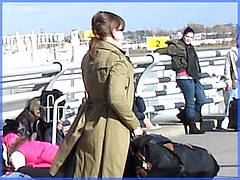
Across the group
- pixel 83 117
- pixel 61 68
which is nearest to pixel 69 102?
pixel 61 68

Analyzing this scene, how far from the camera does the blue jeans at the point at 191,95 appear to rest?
9.63 m

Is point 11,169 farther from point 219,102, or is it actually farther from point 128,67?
point 219,102

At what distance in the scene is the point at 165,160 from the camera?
15.2 ft

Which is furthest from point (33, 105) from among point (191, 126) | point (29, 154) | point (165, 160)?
point (191, 126)

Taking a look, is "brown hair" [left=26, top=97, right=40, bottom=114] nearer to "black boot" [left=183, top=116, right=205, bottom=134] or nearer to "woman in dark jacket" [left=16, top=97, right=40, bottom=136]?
"woman in dark jacket" [left=16, top=97, right=40, bottom=136]

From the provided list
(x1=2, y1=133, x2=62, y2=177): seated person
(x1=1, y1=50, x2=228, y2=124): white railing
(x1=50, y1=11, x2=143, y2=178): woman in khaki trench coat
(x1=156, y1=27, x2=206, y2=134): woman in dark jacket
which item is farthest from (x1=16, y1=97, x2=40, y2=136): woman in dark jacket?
(x1=156, y1=27, x2=206, y2=134): woman in dark jacket

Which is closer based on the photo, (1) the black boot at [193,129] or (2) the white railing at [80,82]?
(2) the white railing at [80,82]

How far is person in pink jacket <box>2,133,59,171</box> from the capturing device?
18.7 feet

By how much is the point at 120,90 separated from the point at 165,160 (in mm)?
650

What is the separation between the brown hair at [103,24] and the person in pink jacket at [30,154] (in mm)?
1472

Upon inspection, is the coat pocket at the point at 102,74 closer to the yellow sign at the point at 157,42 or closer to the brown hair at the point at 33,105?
the brown hair at the point at 33,105

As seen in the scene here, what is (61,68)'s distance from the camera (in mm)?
8031

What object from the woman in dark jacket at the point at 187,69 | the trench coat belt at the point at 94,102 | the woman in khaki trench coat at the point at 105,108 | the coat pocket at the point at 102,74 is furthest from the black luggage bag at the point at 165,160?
the woman in dark jacket at the point at 187,69

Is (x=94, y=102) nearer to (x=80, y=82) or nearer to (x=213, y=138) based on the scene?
(x=80, y=82)
